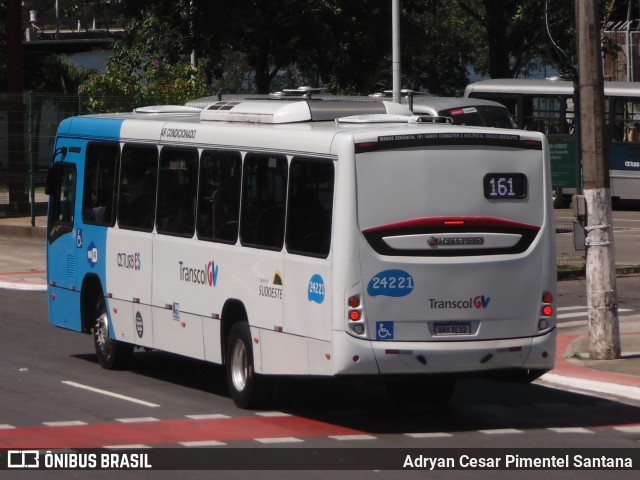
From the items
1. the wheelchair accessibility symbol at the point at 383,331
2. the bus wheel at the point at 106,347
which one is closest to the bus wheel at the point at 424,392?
the wheelchair accessibility symbol at the point at 383,331

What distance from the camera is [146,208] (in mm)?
14984

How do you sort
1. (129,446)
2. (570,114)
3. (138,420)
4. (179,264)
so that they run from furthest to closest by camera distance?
(570,114) < (179,264) < (138,420) < (129,446)

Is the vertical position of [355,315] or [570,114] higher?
[570,114]

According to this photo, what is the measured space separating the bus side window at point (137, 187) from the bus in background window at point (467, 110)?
16.0 meters

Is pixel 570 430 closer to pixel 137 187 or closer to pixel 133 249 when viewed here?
pixel 133 249

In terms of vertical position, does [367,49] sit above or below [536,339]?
above

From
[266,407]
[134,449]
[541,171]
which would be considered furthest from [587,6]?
[134,449]

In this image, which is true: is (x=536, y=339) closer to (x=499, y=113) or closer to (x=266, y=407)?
(x=266, y=407)

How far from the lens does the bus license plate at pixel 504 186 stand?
39.4 ft

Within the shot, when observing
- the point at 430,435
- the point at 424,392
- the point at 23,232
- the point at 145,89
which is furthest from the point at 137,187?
the point at 145,89

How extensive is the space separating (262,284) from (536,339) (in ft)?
8.55

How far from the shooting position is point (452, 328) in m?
11.8

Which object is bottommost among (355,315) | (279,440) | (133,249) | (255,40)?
(279,440)

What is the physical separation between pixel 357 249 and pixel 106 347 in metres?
5.26
